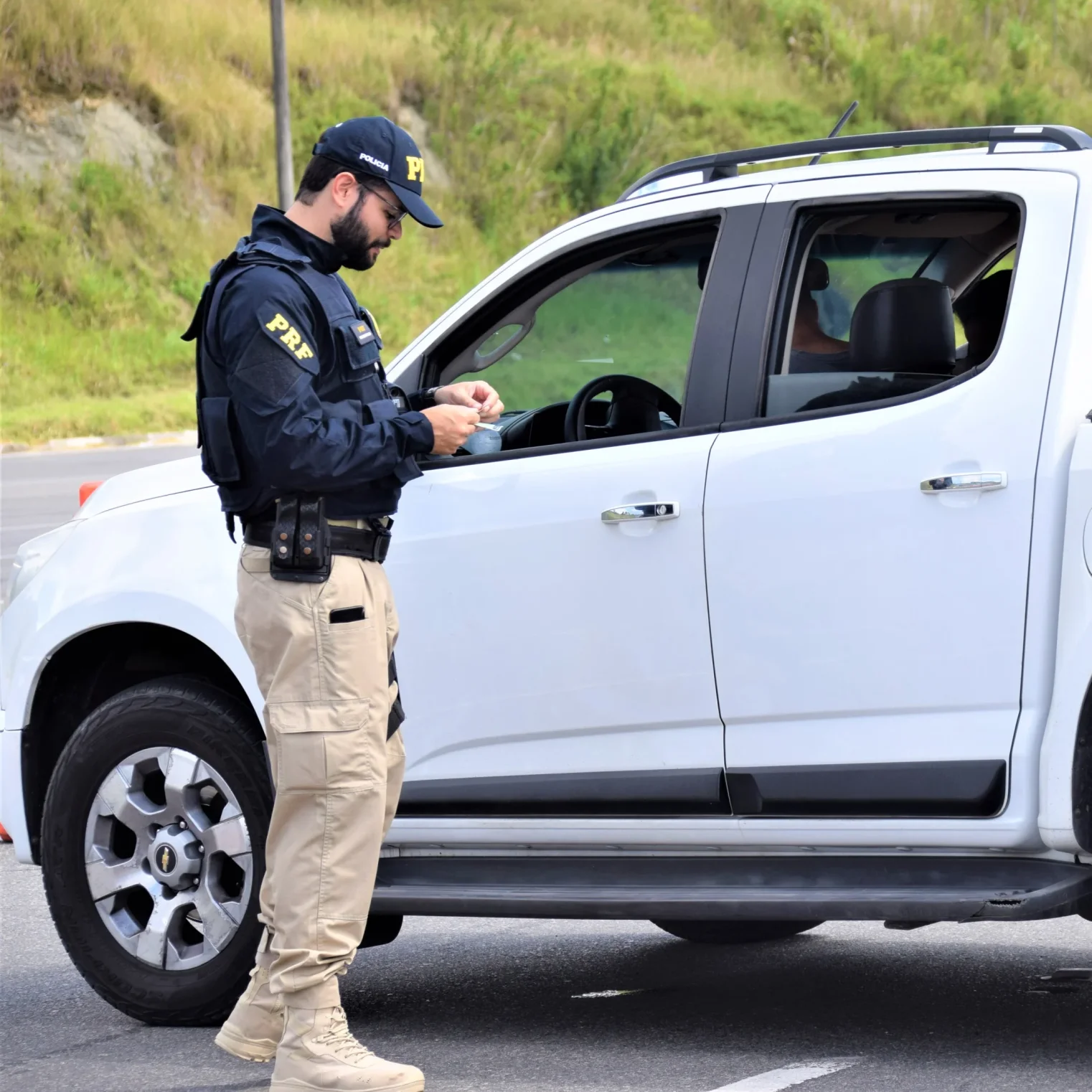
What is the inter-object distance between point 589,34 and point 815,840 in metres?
48.6

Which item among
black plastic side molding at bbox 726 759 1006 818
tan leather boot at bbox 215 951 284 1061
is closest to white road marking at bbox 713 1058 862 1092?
black plastic side molding at bbox 726 759 1006 818

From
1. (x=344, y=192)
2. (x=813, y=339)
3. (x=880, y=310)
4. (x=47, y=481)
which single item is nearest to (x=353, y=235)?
(x=344, y=192)

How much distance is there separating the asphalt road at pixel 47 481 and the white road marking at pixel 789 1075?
374 inches

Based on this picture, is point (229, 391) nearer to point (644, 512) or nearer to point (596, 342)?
point (644, 512)

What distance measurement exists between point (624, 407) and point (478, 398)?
62 cm

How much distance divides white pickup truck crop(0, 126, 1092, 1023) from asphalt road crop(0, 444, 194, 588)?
27.7ft

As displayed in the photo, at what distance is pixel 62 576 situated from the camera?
496cm

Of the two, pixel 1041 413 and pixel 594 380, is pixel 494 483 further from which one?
pixel 1041 413

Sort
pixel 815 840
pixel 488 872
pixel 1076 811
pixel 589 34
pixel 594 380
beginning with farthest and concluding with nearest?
1. pixel 589 34
2. pixel 594 380
3. pixel 488 872
4. pixel 815 840
5. pixel 1076 811

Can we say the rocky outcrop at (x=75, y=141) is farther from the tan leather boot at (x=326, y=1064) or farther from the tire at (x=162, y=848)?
the tan leather boot at (x=326, y=1064)

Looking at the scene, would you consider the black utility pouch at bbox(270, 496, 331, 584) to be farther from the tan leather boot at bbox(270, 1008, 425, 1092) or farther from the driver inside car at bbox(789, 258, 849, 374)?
the driver inside car at bbox(789, 258, 849, 374)

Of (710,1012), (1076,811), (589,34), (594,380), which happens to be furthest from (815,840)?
(589,34)

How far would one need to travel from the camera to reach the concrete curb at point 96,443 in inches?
1008

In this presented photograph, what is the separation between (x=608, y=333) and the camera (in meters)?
4.79
